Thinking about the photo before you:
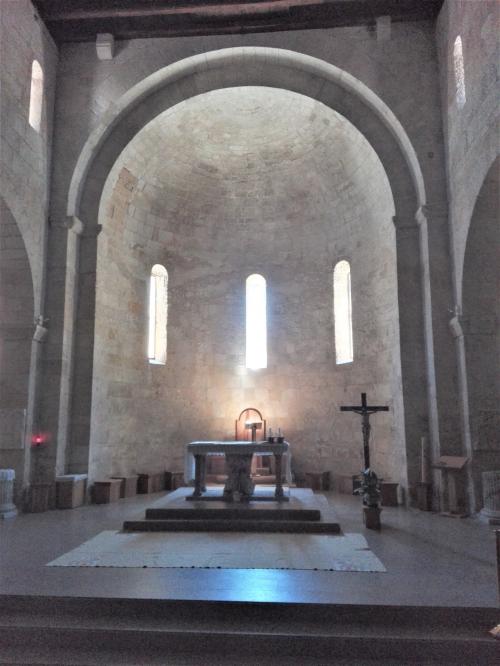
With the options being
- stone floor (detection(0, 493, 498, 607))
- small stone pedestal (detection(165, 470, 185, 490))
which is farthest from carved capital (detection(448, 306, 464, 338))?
small stone pedestal (detection(165, 470, 185, 490))

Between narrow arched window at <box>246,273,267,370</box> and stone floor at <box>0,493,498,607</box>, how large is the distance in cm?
817

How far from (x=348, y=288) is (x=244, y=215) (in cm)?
403

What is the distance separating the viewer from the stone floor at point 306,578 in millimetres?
5598

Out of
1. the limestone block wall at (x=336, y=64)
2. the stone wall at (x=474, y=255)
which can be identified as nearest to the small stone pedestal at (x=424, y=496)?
the stone wall at (x=474, y=255)

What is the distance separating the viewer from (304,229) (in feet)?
53.4

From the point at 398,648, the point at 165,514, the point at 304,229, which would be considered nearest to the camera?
the point at 398,648

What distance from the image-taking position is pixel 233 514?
9.31 metres

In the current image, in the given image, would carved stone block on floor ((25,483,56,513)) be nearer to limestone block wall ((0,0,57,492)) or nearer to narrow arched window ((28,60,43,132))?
limestone block wall ((0,0,57,492))

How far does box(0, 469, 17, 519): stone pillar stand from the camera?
34.8 feet

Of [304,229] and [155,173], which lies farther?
[304,229]

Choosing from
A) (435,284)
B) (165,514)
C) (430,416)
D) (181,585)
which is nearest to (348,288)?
(435,284)

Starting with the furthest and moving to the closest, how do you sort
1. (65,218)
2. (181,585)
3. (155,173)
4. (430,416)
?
(155,173) < (65,218) < (430,416) < (181,585)

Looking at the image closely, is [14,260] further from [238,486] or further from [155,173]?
[238,486]

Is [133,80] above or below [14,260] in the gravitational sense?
above
